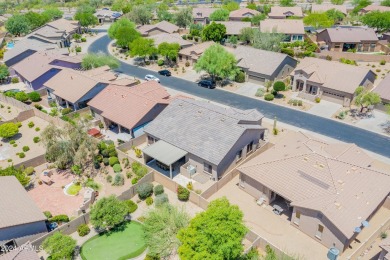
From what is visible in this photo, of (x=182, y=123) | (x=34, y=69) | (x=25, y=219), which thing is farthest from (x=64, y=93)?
(x=25, y=219)

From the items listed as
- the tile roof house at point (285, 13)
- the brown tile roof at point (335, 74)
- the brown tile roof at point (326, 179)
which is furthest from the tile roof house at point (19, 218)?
the tile roof house at point (285, 13)

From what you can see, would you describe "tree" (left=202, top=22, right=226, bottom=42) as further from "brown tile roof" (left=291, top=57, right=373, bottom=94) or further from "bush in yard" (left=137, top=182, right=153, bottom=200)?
"bush in yard" (left=137, top=182, right=153, bottom=200)

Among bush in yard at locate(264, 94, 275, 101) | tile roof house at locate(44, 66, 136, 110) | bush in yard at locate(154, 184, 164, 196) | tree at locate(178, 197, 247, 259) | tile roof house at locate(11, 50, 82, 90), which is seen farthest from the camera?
tile roof house at locate(11, 50, 82, 90)

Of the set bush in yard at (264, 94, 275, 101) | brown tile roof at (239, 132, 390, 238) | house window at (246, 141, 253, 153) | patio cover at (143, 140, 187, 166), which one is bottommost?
bush in yard at (264, 94, 275, 101)

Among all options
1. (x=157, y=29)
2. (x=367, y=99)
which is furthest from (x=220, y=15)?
(x=367, y=99)

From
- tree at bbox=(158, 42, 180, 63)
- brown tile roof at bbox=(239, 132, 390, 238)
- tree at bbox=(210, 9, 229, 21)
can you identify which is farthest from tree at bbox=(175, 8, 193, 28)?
brown tile roof at bbox=(239, 132, 390, 238)

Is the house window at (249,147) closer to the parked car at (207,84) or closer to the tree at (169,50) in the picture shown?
the parked car at (207,84)
